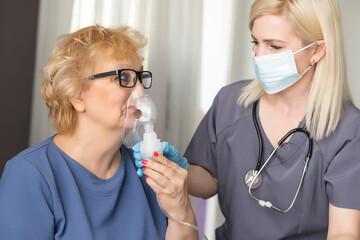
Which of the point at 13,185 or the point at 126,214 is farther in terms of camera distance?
the point at 126,214

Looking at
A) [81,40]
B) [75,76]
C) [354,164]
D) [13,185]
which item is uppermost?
[81,40]

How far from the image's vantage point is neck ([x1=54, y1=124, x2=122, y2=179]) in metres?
1.57

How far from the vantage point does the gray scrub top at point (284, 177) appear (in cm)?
164

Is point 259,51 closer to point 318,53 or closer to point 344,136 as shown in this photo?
point 318,53

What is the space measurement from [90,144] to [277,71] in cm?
70

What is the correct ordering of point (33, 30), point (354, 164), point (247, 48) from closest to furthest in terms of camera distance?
point (354, 164), point (33, 30), point (247, 48)

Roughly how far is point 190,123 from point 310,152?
81 cm

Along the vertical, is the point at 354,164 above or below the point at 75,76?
Answer: below

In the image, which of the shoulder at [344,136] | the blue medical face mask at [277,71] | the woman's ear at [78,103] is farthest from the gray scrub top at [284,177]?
the woman's ear at [78,103]

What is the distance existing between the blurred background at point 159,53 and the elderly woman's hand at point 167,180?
80 centimetres

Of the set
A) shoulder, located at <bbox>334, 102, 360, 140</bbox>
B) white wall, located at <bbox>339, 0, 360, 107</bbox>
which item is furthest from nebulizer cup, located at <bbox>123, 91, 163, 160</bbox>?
white wall, located at <bbox>339, 0, 360, 107</bbox>

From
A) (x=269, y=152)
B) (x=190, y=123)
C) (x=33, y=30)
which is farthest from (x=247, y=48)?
(x=33, y=30)

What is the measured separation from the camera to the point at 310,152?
5.52 feet

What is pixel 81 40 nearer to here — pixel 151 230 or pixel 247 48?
pixel 151 230
